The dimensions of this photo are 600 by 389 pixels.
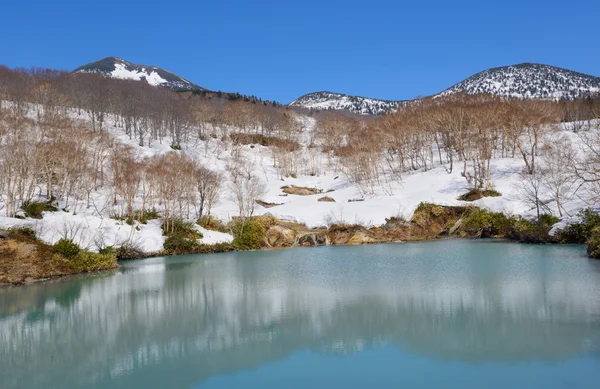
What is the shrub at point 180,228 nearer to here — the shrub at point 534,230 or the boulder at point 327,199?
the boulder at point 327,199

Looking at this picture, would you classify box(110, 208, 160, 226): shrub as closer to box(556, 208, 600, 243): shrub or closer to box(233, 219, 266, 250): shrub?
box(233, 219, 266, 250): shrub

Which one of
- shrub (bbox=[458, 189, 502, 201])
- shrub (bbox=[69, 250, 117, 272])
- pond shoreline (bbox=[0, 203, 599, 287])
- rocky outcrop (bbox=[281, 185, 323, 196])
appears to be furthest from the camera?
rocky outcrop (bbox=[281, 185, 323, 196])

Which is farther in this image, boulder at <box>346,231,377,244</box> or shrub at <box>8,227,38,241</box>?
boulder at <box>346,231,377,244</box>

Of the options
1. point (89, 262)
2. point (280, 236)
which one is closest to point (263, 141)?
point (280, 236)

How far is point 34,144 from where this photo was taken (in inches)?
1719

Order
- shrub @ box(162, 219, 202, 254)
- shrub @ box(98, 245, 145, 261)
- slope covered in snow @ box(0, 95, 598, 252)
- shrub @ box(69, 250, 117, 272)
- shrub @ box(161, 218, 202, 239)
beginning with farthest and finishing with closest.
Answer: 1. shrub @ box(161, 218, 202, 239)
2. shrub @ box(162, 219, 202, 254)
3. shrub @ box(98, 245, 145, 261)
4. slope covered in snow @ box(0, 95, 598, 252)
5. shrub @ box(69, 250, 117, 272)

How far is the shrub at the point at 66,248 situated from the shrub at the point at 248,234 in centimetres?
1644

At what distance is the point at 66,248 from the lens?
2930 cm

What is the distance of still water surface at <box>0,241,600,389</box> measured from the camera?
31.2ft

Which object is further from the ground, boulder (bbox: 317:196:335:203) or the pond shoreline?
boulder (bbox: 317:196:335:203)

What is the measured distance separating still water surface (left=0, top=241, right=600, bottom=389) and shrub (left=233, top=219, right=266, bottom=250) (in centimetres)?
1948

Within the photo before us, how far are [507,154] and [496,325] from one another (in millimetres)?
62146

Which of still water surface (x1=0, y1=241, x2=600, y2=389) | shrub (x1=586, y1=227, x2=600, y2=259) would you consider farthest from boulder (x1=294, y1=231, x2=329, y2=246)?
shrub (x1=586, y1=227, x2=600, y2=259)

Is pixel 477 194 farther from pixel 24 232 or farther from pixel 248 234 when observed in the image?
pixel 24 232
